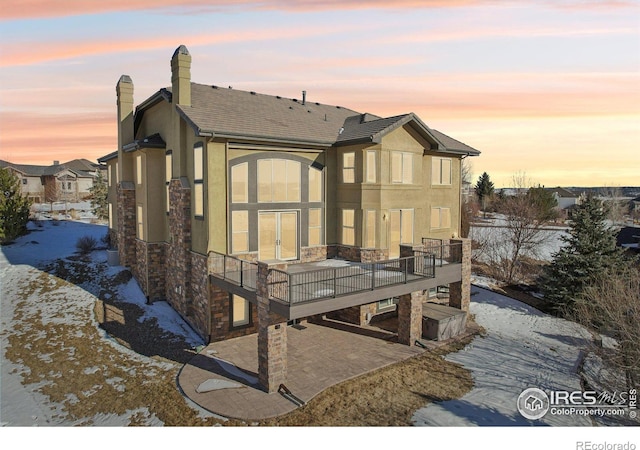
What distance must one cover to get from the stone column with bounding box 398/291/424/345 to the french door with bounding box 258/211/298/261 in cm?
506

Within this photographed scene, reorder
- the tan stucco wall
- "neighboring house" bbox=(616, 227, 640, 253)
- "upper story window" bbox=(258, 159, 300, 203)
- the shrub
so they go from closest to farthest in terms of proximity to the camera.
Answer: the tan stucco wall → "upper story window" bbox=(258, 159, 300, 203) → the shrub → "neighboring house" bbox=(616, 227, 640, 253)

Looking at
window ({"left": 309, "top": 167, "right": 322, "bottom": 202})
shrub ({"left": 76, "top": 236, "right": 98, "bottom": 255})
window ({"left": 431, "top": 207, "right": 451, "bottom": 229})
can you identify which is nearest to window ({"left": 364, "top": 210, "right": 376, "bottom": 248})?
window ({"left": 309, "top": 167, "right": 322, "bottom": 202})

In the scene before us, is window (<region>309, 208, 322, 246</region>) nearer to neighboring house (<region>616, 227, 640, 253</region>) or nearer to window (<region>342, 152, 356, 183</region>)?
window (<region>342, 152, 356, 183</region>)

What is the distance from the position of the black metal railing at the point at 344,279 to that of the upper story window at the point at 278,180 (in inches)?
147

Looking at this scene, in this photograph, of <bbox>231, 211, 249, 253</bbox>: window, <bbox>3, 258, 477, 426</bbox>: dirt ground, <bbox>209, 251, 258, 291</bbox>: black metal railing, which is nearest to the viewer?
<bbox>3, 258, 477, 426</bbox>: dirt ground

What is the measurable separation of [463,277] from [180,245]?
12.1 metres

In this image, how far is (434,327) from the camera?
15922 mm

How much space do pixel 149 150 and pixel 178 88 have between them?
3971 mm

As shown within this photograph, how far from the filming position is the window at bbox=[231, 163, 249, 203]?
15.4 m

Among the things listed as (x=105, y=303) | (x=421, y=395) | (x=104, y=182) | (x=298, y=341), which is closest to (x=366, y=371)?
(x=421, y=395)

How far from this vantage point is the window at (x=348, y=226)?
18234 millimetres

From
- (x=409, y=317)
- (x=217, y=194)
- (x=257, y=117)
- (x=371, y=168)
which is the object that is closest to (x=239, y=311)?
(x=217, y=194)

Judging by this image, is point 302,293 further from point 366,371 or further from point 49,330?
point 49,330

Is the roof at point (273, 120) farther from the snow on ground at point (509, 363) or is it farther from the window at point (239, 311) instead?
the snow on ground at point (509, 363)
